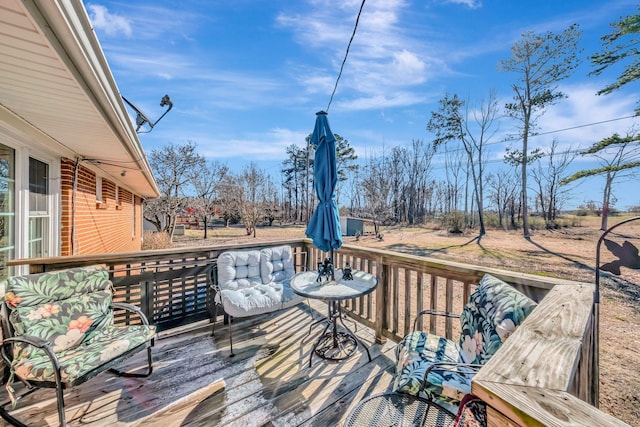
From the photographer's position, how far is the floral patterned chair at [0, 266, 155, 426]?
5.89ft

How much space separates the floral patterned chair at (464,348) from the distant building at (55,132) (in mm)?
2445

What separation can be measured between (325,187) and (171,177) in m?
15.1

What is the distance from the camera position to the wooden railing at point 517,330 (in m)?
0.55

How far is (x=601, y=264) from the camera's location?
3758mm

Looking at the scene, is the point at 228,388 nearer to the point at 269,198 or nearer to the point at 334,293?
the point at 334,293

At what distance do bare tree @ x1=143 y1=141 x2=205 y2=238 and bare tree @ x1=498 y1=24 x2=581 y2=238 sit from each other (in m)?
18.4

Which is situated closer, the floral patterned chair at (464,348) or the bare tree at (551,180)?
the floral patterned chair at (464,348)

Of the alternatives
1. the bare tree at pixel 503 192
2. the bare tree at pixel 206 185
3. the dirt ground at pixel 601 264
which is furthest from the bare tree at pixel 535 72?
the bare tree at pixel 206 185

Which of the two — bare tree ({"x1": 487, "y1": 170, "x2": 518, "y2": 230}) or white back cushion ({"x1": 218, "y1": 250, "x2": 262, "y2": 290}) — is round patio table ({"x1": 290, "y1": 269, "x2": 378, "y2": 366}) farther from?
bare tree ({"x1": 487, "y1": 170, "x2": 518, "y2": 230})

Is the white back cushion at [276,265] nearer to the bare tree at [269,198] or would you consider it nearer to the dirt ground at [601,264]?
the dirt ground at [601,264]

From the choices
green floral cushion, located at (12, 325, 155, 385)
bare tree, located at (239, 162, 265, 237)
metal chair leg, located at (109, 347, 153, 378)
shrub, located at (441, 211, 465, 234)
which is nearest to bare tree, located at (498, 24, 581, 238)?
shrub, located at (441, 211, 465, 234)

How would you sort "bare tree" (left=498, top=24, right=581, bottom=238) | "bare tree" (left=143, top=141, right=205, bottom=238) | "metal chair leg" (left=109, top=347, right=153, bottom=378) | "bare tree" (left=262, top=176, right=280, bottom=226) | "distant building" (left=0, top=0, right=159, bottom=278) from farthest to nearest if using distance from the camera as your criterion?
"bare tree" (left=262, top=176, right=280, bottom=226)
"bare tree" (left=143, top=141, right=205, bottom=238)
"bare tree" (left=498, top=24, right=581, bottom=238)
"metal chair leg" (left=109, top=347, right=153, bottom=378)
"distant building" (left=0, top=0, right=159, bottom=278)

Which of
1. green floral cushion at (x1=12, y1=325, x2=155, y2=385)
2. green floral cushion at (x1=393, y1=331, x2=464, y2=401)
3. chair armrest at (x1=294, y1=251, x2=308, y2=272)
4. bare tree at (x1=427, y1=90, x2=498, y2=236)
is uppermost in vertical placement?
bare tree at (x1=427, y1=90, x2=498, y2=236)

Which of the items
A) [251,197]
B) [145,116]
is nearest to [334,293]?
[145,116]
